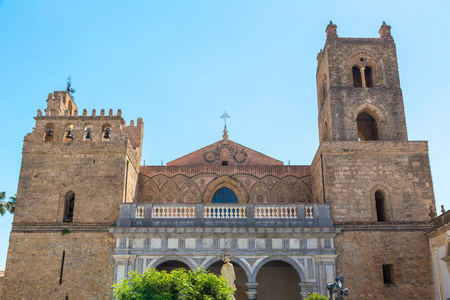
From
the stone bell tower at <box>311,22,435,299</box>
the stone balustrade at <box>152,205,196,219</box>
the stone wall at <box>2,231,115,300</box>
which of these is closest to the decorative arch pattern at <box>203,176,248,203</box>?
the stone bell tower at <box>311,22,435,299</box>

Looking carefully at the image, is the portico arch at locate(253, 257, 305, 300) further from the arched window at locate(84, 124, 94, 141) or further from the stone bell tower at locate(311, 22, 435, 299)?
the arched window at locate(84, 124, 94, 141)

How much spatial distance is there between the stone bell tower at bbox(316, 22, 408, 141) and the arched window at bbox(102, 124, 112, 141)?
31.6 ft

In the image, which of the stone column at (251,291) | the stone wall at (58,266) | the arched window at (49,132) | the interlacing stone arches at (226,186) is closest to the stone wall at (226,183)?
the interlacing stone arches at (226,186)

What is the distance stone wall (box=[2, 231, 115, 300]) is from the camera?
1917 cm

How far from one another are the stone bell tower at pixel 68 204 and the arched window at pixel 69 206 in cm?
4

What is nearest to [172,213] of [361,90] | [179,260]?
[179,260]

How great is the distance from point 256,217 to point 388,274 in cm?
562

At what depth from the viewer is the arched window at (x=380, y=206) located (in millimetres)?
20959

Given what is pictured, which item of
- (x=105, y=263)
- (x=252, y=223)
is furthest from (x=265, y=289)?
(x=105, y=263)

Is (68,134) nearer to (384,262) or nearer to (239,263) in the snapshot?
(239,263)

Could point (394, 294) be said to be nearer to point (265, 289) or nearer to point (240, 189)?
point (265, 289)

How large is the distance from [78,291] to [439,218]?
45.5ft

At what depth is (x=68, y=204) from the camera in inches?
837

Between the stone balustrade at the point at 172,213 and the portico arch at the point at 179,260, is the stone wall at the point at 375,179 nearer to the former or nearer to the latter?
the stone balustrade at the point at 172,213
